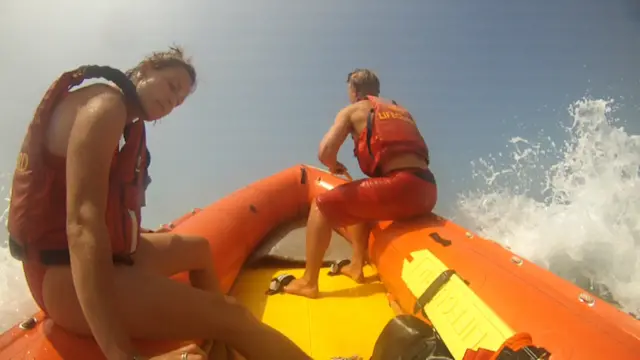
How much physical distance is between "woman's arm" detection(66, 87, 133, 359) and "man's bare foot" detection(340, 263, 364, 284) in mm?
1493

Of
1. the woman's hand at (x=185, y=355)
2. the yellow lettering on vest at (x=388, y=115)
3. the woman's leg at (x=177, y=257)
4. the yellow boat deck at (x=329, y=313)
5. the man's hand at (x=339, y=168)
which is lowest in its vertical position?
the yellow boat deck at (x=329, y=313)

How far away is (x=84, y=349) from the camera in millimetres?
1189

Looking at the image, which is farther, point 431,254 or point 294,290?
point 294,290

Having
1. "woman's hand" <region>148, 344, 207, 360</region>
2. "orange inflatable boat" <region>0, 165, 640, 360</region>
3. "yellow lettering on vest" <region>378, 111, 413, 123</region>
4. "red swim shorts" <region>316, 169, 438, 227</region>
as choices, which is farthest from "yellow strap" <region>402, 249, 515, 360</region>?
"yellow lettering on vest" <region>378, 111, 413, 123</region>

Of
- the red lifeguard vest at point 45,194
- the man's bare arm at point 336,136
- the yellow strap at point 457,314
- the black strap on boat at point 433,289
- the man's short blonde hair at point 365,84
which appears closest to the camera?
the red lifeguard vest at point 45,194

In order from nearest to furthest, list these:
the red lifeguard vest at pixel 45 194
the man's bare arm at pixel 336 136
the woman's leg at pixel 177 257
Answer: the red lifeguard vest at pixel 45 194, the woman's leg at pixel 177 257, the man's bare arm at pixel 336 136

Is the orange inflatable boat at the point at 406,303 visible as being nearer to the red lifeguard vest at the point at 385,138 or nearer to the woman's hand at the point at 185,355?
the woman's hand at the point at 185,355

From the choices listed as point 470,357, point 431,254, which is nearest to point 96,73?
point 470,357

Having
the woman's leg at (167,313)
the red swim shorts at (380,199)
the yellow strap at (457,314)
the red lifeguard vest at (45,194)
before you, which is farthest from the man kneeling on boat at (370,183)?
the red lifeguard vest at (45,194)

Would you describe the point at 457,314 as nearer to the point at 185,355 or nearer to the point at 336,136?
the point at 185,355

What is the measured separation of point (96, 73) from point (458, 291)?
130 cm

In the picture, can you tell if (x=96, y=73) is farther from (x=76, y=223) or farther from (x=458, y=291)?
(x=458, y=291)

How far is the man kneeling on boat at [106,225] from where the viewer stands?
100 centimetres

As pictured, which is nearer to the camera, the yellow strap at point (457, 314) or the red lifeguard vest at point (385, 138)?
the yellow strap at point (457, 314)
